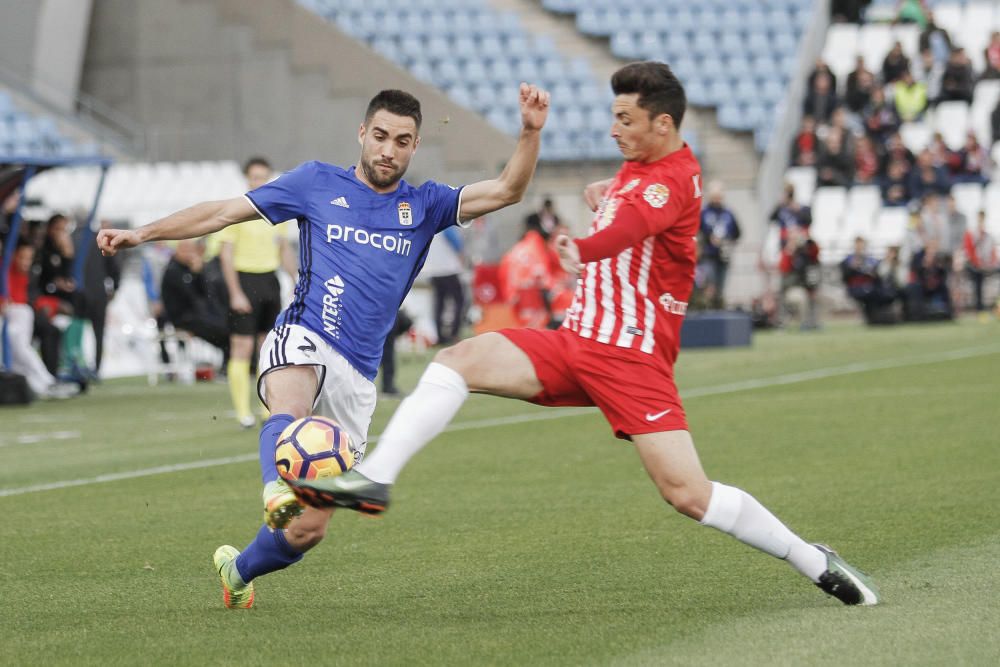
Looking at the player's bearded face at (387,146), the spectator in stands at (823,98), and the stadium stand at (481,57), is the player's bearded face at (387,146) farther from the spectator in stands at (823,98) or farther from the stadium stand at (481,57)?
the spectator in stands at (823,98)

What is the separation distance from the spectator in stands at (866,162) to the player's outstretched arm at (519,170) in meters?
24.8

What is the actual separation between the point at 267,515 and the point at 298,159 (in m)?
27.5

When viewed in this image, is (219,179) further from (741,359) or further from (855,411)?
(855,411)

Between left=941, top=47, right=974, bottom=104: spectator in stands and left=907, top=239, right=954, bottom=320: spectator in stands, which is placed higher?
left=941, top=47, right=974, bottom=104: spectator in stands

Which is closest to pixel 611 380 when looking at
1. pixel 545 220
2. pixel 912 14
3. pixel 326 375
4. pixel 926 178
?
pixel 326 375

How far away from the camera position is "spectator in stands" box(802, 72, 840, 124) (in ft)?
102

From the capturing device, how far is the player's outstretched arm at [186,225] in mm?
5914

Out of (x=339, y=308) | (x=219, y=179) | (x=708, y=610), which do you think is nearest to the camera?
(x=708, y=610)

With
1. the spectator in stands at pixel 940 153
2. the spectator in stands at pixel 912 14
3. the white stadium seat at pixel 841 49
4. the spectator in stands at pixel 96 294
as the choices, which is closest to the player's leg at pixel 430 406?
the spectator in stands at pixel 96 294

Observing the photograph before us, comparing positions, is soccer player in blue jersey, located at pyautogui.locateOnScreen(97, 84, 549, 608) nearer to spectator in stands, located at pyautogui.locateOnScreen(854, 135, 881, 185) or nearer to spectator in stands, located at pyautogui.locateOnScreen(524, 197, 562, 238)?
spectator in stands, located at pyautogui.locateOnScreen(524, 197, 562, 238)

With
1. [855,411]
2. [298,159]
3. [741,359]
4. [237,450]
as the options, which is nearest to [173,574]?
[237,450]

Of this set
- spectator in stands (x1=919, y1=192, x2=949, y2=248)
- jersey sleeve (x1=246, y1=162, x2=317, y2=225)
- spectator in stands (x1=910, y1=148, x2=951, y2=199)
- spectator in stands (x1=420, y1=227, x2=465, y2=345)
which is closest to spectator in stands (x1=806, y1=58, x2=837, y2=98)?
spectator in stands (x1=910, y1=148, x2=951, y2=199)

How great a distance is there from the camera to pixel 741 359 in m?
20.3

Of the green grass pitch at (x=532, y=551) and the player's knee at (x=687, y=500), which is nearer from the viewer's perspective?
the green grass pitch at (x=532, y=551)
